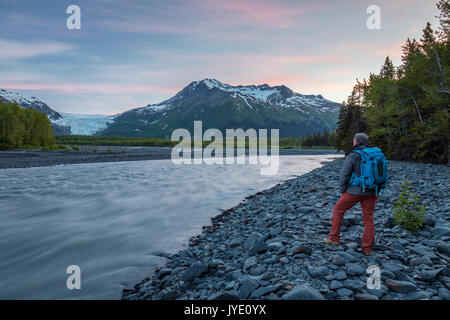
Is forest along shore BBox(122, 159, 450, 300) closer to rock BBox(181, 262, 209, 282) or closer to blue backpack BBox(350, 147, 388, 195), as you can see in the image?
rock BBox(181, 262, 209, 282)

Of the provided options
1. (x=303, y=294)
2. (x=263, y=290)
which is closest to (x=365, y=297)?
(x=303, y=294)

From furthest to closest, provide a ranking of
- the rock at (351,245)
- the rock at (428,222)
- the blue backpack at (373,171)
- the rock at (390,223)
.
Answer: the rock at (390,223) → the rock at (428,222) → the rock at (351,245) → the blue backpack at (373,171)

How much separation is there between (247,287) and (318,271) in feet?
4.90

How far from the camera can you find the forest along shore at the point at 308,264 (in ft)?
15.1

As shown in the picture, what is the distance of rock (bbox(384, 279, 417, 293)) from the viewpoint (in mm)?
4383

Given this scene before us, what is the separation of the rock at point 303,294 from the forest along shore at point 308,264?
2 cm

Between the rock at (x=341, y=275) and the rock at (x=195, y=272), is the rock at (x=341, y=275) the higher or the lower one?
the higher one

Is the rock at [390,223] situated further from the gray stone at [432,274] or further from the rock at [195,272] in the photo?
the rock at [195,272]

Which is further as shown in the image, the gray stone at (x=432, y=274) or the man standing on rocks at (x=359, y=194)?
the man standing on rocks at (x=359, y=194)

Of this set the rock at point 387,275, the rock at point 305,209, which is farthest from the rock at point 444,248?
the rock at point 305,209

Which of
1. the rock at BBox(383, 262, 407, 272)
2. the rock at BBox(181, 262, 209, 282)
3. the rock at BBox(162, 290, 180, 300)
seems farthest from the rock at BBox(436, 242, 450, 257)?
the rock at BBox(162, 290, 180, 300)

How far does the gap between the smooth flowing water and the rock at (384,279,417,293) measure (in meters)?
5.88
